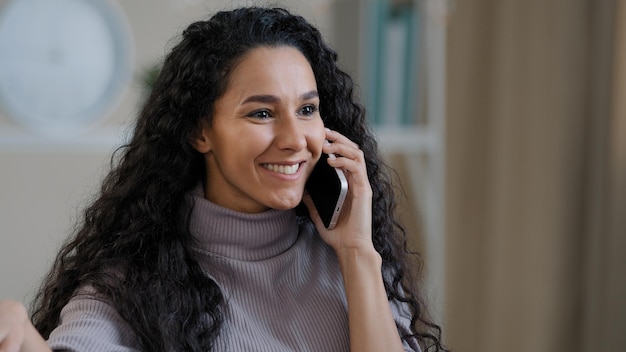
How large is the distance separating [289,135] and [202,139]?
0.51 feet

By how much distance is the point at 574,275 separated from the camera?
2.69 metres

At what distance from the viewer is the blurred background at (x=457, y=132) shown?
2.60m

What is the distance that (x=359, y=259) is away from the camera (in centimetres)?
155

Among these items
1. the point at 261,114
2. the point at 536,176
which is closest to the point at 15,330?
the point at 261,114

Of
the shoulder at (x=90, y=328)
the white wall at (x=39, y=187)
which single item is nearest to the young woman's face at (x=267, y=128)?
the shoulder at (x=90, y=328)

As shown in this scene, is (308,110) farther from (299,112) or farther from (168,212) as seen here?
(168,212)

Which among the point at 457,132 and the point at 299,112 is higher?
the point at 299,112

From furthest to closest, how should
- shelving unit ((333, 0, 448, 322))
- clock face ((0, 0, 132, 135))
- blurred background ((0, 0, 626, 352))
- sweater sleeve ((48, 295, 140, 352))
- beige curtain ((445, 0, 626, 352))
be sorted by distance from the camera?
shelving unit ((333, 0, 448, 322))
clock face ((0, 0, 132, 135))
blurred background ((0, 0, 626, 352))
beige curtain ((445, 0, 626, 352))
sweater sleeve ((48, 295, 140, 352))

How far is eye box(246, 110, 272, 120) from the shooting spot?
4.87ft

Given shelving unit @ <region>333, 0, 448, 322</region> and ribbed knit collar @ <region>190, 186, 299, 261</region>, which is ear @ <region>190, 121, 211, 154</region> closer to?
ribbed knit collar @ <region>190, 186, 299, 261</region>

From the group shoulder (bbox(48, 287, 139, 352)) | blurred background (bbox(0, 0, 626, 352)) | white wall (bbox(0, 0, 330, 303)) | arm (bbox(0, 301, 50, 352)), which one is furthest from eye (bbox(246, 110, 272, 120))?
white wall (bbox(0, 0, 330, 303))

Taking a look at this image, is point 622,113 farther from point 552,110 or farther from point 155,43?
point 155,43

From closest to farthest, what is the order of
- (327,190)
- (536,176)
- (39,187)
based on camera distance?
(327,190)
(536,176)
(39,187)

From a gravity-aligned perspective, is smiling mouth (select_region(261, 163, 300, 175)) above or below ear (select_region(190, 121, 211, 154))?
below
